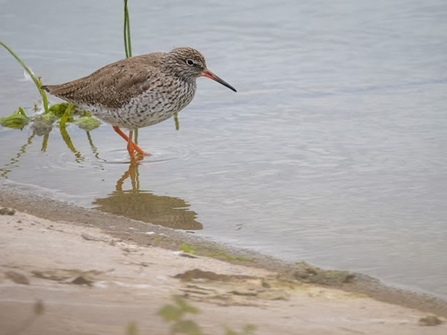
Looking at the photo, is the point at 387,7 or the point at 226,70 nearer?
the point at 226,70

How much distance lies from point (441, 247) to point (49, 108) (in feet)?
15.9

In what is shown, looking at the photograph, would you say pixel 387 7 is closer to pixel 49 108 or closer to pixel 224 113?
pixel 224 113

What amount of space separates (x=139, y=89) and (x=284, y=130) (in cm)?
135

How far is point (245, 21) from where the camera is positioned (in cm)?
1298

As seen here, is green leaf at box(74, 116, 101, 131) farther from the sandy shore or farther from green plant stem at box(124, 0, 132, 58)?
the sandy shore

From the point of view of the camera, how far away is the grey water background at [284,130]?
7.65m

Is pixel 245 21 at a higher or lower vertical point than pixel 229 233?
higher

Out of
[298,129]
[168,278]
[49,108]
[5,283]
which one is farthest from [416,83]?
[5,283]

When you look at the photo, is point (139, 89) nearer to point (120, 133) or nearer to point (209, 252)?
point (120, 133)

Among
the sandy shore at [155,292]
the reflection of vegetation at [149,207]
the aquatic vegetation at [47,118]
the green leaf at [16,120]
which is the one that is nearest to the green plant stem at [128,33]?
the aquatic vegetation at [47,118]

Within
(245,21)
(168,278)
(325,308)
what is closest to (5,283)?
(168,278)

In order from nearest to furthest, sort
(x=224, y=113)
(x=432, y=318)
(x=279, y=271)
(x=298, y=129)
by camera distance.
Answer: (x=432, y=318) < (x=279, y=271) < (x=298, y=129) < (x=224, y=113)

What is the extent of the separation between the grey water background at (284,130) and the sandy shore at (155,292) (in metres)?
0.67

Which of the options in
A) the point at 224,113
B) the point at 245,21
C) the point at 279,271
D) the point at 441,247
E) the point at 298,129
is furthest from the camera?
the point at 245,21
